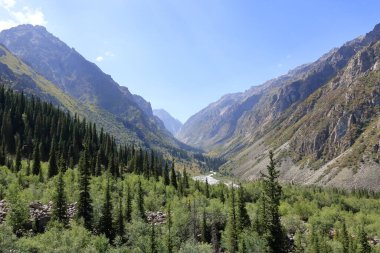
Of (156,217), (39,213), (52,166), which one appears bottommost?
(156,217)

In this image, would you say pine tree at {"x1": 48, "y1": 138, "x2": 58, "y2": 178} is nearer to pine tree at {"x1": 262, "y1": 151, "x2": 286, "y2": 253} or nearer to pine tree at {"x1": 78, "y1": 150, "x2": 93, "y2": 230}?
pine tree at {"x1": 78, "y1": 150, "x2": 93, "y2": 230}

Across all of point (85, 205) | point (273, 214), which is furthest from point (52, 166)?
point (273, 214)

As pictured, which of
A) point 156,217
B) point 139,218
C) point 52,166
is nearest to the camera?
point 139,218

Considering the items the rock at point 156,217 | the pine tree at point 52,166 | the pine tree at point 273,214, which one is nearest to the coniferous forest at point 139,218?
the pine tree at point 273,214

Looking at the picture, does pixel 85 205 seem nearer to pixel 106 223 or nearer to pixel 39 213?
pixel 106 223

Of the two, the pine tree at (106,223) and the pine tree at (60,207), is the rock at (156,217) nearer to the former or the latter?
the pine tree at (106,223)

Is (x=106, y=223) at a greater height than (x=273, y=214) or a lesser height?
lesser

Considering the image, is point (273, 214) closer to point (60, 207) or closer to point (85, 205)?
point (85, 205)

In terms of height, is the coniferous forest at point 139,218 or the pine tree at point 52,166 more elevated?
the pine tree at point 52,166

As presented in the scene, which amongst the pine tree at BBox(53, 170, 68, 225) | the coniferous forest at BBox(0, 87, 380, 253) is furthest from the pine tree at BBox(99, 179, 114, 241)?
the pine tree at BBox(53, 170, 68, 225)

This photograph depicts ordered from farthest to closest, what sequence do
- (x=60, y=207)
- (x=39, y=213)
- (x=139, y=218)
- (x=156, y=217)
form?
(x=156, y=217) → (x=139, y=218) → (x=60, y=207) → (x=39, y=213)

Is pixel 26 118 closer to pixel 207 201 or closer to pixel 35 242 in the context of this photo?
pixel 207 201

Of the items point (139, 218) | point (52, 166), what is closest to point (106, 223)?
point (139, 218)

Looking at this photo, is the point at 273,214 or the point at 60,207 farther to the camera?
the point at 60,207
